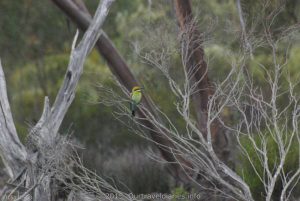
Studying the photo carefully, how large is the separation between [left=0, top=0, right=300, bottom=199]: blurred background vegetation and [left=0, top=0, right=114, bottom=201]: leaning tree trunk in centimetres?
183

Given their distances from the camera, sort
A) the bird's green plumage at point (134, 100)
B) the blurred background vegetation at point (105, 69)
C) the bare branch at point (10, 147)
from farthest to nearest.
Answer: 1. the blurred background vegetation at point (105, 69)
2. the bird's green plumage at point (134, 100)
3. the bare branch at point (10, 147)

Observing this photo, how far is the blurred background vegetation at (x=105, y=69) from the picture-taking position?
45.2ft

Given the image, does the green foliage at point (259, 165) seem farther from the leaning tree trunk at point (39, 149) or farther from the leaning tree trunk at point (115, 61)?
the leaning tree trunk at point (39, 149)

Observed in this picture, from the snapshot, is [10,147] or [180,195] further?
[180,195]

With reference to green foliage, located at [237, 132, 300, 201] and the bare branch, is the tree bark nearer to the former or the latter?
green foliage, located at [237, 132, 300, 201]

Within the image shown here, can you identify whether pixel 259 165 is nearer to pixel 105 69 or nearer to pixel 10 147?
pixel 10 147

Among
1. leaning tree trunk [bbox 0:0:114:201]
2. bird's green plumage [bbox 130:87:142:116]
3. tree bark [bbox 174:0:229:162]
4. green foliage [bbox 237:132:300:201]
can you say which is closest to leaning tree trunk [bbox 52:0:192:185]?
tree bark [bbox 174:0:229:162]

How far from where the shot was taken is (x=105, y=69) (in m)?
19.2

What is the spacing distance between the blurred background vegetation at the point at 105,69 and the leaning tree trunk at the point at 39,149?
183 cm

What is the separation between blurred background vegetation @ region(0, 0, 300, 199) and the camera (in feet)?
45.2

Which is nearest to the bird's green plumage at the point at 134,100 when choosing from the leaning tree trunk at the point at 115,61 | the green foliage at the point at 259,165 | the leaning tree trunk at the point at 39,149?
the leaning tree trunk at the point at 39,149

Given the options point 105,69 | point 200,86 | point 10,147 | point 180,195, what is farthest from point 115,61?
point 105,69

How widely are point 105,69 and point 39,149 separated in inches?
415

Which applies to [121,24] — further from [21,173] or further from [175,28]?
[21,173]
